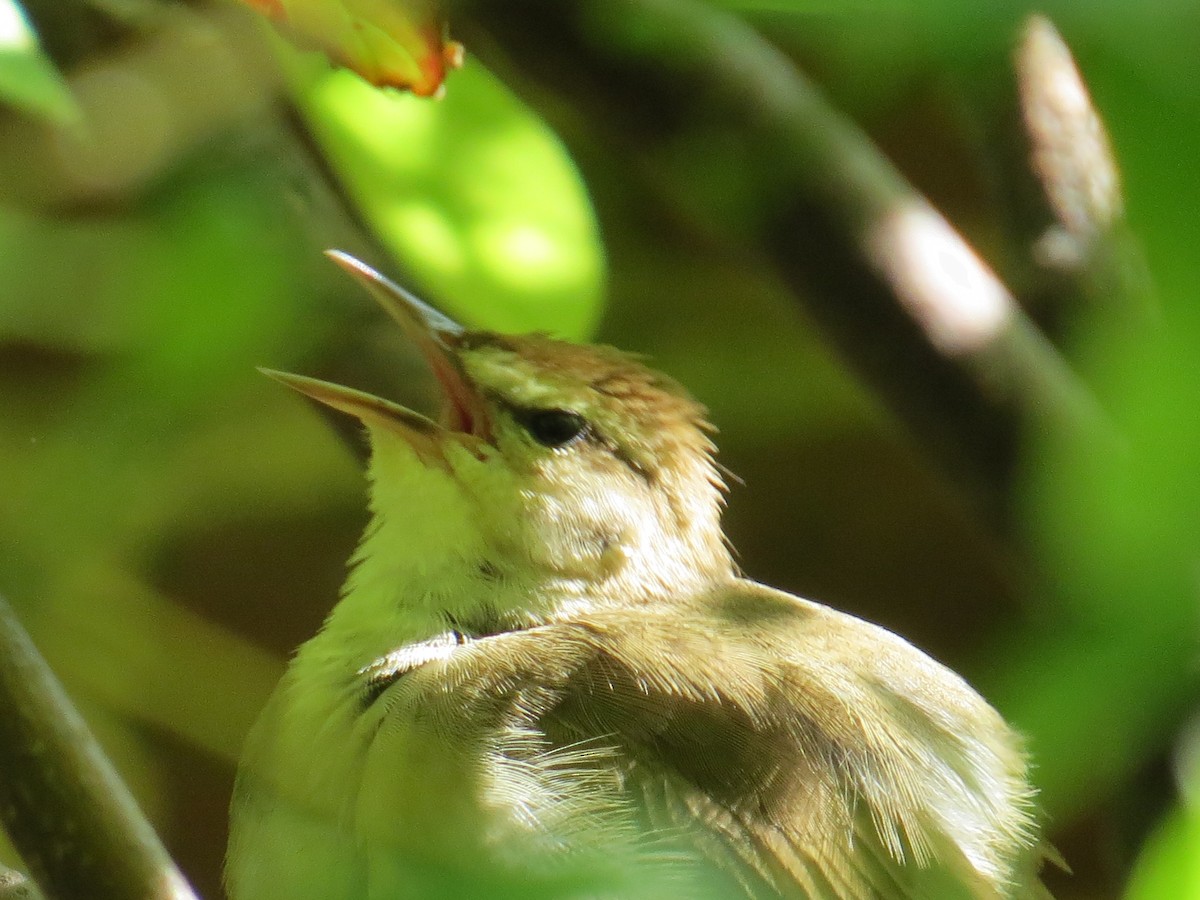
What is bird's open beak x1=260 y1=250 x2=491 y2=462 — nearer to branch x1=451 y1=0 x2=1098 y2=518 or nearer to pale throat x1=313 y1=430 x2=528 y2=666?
pale throat x1=313 y1=430 x2=528 y2=666

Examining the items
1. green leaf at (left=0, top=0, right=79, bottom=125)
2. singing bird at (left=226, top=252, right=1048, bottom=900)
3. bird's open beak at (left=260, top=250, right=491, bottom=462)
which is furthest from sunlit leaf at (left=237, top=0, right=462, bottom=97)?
bird's open beak at (left=260, top=250, right=491, bottom=462)

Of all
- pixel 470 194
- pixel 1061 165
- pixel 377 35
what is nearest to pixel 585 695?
pixel 470 194

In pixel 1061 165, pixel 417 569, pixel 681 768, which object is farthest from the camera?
pixel 1061 165

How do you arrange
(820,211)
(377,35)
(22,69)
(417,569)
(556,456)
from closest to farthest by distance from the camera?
1. (22,69)
2. (377,35)
3. (417,569)
4. (556,456)
5. (820,211)

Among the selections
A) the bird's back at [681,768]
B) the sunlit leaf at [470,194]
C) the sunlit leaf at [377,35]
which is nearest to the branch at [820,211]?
the bird's back at [681,768]

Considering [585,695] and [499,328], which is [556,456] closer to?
[585,695]
